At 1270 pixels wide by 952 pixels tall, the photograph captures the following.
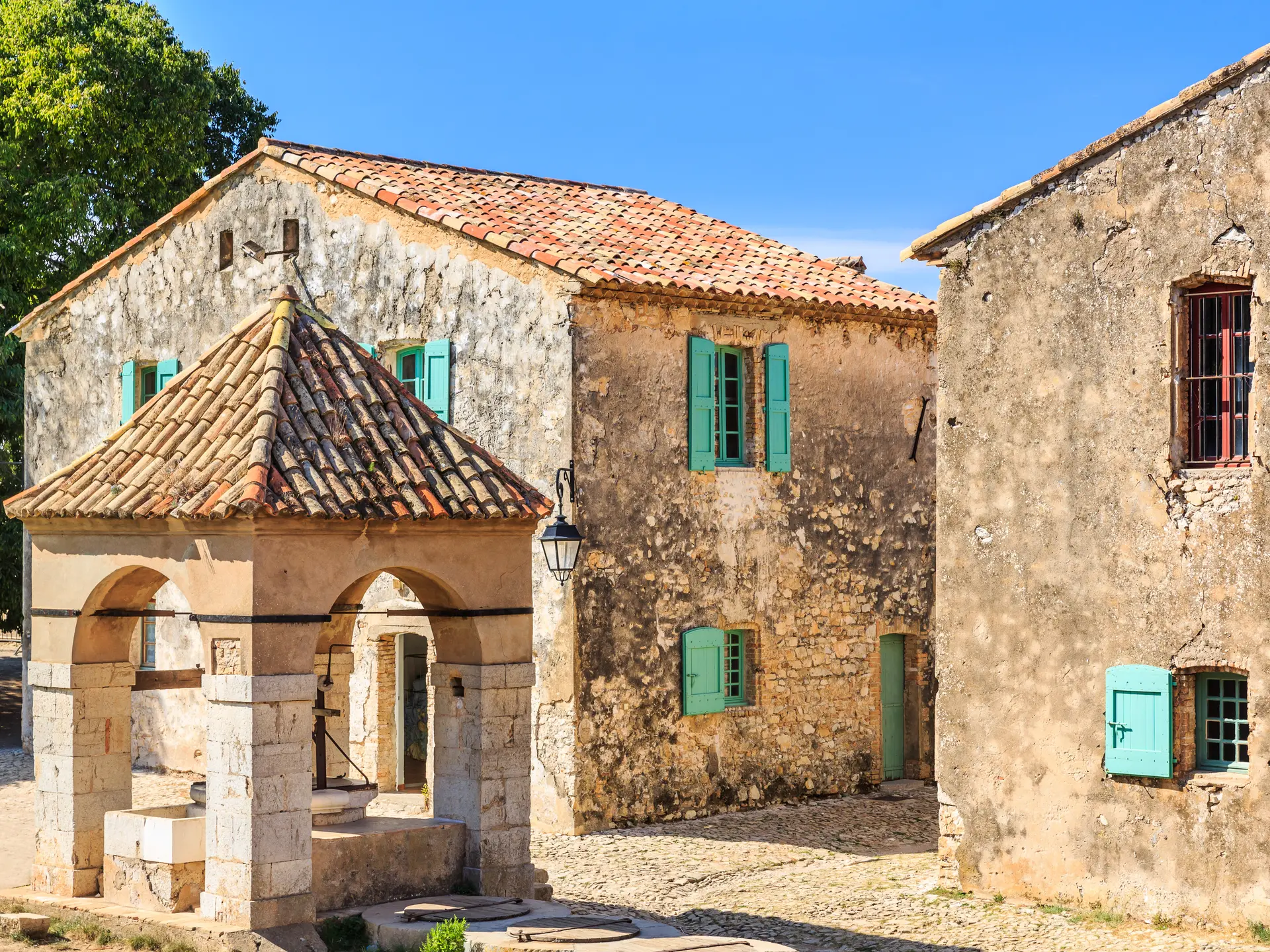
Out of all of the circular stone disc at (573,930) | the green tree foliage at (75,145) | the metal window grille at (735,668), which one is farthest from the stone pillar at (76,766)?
the green tree foliage at (75,145)

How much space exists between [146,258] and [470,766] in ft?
39.6

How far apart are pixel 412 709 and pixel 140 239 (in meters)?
7.13

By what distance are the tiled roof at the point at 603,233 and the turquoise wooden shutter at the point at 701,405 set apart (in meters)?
0.68

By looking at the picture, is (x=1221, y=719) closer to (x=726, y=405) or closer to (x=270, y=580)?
(x=270, y=580)

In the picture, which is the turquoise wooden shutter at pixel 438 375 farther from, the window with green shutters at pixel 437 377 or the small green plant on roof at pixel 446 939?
the small green plant on roof at pixel 446 939

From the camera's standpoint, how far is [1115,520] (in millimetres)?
12477

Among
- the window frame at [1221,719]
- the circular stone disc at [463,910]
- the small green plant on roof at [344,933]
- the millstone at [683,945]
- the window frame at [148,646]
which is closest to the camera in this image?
the millstone at [683,945]

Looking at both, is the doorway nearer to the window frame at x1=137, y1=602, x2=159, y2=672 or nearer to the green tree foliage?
the window frame at x1=137, y1=602, x2=159, y2=672

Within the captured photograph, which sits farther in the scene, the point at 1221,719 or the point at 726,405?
the point at 726,405

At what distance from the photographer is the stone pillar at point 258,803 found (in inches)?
383

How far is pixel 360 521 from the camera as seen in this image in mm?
10211

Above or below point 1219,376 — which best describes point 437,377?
above

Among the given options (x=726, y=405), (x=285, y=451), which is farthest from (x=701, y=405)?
(x=285, y=451)

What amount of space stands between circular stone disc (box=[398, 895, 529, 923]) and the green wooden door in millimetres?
9235
